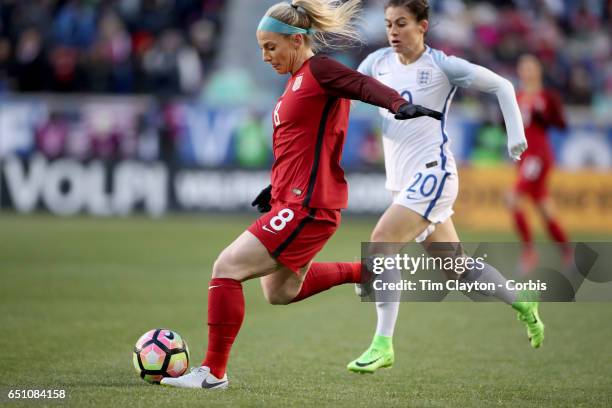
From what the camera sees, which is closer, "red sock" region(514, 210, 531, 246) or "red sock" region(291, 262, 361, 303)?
"red sock" region(291, 262, 361, 303)

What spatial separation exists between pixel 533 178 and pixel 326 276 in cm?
729

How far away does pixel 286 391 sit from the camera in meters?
5.72

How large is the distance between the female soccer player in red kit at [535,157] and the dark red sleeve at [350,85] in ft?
25.2

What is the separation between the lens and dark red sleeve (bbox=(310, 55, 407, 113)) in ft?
17.3

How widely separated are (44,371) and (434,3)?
17836 millimetres

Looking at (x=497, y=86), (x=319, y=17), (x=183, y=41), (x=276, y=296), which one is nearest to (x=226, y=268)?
(x=276, y=296)

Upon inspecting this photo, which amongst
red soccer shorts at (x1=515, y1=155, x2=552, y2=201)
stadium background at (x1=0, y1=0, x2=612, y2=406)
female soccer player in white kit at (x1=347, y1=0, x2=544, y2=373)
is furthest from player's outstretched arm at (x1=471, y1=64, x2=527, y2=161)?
red soccer shorts at (x1=515, y1=155, x2=552, y2=201)

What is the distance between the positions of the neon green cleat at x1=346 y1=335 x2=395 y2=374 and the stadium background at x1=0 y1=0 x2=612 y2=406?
1.78 ft

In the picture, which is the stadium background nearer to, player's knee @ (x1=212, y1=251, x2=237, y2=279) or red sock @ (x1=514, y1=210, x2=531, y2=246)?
player's knee @ (x1=212, y1=251, x2=237, y2=279)

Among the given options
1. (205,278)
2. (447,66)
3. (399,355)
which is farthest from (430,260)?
(205,278)

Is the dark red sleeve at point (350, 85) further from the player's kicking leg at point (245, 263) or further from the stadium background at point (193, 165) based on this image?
the stadium background at point (193, 165)

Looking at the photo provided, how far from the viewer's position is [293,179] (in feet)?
18.6

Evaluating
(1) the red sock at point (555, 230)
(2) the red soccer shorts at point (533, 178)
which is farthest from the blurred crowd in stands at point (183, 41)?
(1) the red sock at point (555, 230)

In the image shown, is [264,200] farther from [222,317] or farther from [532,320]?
[532,320]
